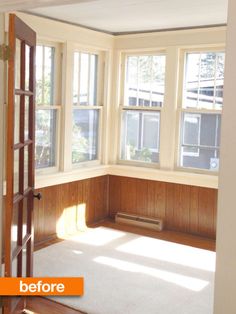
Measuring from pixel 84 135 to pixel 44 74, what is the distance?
40.1 inches

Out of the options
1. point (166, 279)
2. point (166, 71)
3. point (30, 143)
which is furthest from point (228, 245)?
point (166, 71)

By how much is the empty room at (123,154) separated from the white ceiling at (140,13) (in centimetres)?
1

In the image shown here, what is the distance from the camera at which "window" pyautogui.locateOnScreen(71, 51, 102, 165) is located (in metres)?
5.31

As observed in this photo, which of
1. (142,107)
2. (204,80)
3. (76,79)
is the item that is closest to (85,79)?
(76,79)

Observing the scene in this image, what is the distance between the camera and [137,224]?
5.63m

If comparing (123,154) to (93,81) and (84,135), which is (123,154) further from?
(93,81)

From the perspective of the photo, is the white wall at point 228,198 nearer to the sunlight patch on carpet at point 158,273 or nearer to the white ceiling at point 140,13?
the sunlight patch on carpet at point 158,273

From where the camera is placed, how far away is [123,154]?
589 centimetres

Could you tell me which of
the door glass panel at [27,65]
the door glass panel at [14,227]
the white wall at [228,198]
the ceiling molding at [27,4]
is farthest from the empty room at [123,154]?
the white wall at [228,198]

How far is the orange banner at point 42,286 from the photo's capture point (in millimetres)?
2904

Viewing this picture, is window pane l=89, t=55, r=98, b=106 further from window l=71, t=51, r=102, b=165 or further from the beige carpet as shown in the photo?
the beige carpet

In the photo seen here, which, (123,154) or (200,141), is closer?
(200,141)

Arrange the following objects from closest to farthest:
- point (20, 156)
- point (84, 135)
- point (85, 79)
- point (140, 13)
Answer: point (20, 156) < point (140, 13) < point (85, 79) < point (84, 135)

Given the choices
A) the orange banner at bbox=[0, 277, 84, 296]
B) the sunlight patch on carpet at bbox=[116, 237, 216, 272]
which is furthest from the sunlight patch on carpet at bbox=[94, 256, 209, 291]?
the orange banner at bbox=[0, 277, 84, 296]
